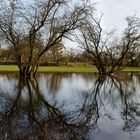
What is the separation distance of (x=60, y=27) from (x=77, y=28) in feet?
6.25

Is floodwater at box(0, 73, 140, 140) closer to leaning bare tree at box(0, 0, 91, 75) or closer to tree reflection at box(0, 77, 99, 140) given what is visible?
tree reflection at box(0, 77, 99, 140)

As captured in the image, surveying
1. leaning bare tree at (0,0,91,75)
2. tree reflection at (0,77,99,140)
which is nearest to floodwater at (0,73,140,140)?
tree reflection at (0,77,99,140)

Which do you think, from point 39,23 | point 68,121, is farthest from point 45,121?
point 39,23

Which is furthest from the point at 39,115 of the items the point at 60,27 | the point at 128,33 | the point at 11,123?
the point at 128,33

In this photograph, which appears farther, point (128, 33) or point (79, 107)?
point (128, 33)

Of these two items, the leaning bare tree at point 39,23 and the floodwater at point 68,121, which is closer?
the floodwater at point 68,121

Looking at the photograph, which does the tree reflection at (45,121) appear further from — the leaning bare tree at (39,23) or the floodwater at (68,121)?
the leaning bare tree at (39,23)

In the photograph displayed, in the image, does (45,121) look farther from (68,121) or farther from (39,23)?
(39,23)

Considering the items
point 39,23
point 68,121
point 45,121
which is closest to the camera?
point 45,121

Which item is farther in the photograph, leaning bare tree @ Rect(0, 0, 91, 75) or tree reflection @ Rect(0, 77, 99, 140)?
leaning bare tree @ Rect(0, 0, 91, 75)

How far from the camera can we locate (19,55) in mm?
39812

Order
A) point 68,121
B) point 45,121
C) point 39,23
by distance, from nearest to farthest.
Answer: point 45,121, point 68,121, point 39,23

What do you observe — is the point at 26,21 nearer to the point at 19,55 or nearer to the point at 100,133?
the point at 19,55

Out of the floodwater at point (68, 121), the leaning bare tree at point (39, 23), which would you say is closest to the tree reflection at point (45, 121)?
the floodwater at point (68, 121)
